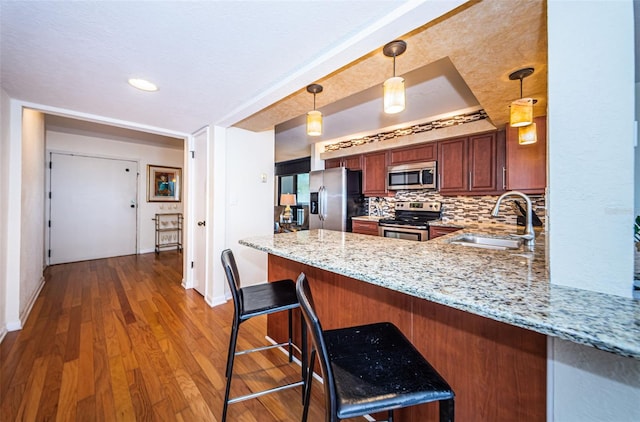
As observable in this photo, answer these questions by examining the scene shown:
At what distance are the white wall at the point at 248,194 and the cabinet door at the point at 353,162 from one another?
1.67m

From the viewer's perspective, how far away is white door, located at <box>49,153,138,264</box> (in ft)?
14.0

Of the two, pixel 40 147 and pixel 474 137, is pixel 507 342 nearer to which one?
pixel 474 137

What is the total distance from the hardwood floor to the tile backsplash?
280 centimetres

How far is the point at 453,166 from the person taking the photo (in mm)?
3275

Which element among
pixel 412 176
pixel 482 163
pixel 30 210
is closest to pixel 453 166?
pixel 482 163

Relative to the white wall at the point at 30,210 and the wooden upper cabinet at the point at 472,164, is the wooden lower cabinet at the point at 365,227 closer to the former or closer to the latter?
the wooden upper cabinet at the point at 472,164

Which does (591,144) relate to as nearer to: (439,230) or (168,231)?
(439,230)

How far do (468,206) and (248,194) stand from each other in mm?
2890

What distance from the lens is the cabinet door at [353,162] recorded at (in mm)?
4320

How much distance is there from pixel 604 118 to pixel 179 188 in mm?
6284

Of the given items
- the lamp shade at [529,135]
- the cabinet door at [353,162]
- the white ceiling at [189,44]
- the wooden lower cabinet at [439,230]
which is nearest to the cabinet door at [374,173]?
the cabinet door at [353,162]

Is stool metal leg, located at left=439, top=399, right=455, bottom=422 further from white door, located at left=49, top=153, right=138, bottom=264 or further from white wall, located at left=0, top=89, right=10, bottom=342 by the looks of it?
white door, located at left=49, top=153, right=138, bottom=264

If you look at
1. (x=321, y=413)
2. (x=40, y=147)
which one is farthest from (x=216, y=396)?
(x=40, y=147)

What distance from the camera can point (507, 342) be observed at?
0.90 metres
